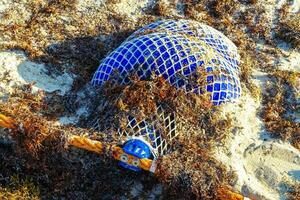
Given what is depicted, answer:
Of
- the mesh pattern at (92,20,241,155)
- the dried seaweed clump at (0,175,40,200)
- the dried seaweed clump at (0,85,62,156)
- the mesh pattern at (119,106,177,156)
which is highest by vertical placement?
the mesh pattern at (92,20,241,155)

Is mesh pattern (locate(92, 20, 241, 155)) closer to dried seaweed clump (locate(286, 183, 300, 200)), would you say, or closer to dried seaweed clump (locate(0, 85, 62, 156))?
dried seaweed clump (locate(0, 85, 62, 156))

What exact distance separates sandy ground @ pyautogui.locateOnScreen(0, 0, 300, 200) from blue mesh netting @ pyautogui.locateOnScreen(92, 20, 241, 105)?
0.40m

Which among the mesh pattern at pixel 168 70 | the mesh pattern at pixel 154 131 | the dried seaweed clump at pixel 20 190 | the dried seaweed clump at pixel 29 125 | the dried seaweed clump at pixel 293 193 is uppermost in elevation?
the mesh pattern at pixel 168 70

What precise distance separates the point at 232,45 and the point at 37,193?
4.34m

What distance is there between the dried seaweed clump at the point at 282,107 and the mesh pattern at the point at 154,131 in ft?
5.65

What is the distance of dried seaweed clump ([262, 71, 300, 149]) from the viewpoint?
745cm

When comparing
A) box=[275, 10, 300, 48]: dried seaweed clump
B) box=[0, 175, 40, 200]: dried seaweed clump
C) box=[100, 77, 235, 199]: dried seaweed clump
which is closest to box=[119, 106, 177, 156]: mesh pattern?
box=[100, 77, 235, 199]: dried seaweed clump

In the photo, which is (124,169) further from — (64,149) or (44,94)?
(44,94)

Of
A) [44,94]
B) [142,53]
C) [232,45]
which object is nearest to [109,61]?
[142,53]

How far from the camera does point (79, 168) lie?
6672 mm

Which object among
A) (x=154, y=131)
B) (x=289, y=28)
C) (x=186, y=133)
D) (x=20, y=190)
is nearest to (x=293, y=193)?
(x=186, y=133)

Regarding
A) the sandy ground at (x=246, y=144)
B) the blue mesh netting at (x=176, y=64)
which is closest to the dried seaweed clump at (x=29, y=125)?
the sandy ground at (x=246, y=144)

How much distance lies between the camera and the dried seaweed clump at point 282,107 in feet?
24.4

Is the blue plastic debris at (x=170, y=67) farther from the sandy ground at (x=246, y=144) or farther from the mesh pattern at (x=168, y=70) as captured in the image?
the sandy ground at (x=246, y=144)
